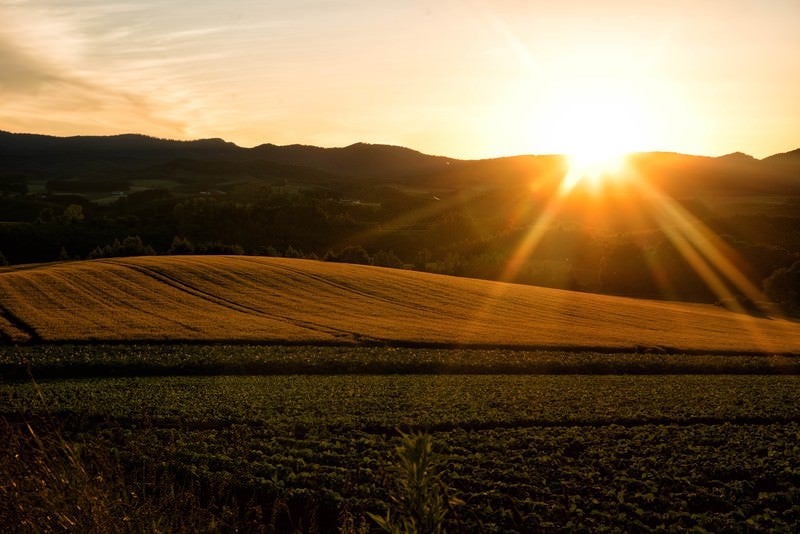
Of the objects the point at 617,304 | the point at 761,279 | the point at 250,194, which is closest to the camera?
the point at 617,304

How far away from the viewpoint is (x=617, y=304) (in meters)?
65.8

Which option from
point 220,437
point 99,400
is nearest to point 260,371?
point 99,400

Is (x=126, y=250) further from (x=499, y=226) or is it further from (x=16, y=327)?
(x=499, y=226)

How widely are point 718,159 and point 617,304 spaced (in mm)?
145135

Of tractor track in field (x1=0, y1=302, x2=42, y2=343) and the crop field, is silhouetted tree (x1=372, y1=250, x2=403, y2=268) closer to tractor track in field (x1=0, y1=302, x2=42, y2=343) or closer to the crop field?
tractor track in field (x1=0, y1=302, x2=42, y2=343)

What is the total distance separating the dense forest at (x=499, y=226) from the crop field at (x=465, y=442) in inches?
2324

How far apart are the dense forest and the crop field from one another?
59.0 m

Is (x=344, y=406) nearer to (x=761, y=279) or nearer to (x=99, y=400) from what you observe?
(x=99, y=400)

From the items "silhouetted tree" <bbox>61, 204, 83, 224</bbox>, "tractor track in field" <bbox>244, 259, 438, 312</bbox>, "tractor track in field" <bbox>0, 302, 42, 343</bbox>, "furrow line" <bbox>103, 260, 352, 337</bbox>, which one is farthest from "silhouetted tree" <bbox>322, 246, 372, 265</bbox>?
"tractor track in field" <bbox>0, 302, 42, 343</bbox>

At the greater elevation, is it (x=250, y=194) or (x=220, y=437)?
(x=250, y=194)

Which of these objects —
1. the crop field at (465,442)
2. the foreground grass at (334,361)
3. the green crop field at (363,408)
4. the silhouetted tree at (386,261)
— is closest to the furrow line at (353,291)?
the green crop field at (363,408)

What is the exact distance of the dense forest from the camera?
296 ft

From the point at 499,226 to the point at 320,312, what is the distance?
277 ft

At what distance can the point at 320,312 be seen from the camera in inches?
1875
